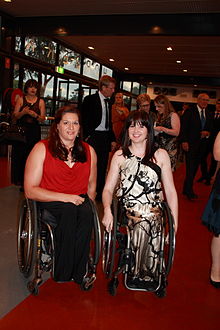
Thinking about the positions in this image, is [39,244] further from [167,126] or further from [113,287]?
[167,126]

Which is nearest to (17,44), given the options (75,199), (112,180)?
Answer: (112,180)

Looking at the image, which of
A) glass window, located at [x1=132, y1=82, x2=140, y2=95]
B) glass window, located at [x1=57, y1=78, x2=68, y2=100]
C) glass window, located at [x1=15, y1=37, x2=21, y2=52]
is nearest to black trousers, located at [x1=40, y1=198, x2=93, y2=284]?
glass window, located at [x1=15, y1=37, x2=21, y2=52]

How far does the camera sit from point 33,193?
2057mm

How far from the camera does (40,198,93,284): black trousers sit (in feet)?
6.46

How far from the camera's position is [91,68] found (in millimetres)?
12016

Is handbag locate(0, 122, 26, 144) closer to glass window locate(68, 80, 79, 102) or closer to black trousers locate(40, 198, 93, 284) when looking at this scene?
black trousers locate(40, 198, 93, 284)

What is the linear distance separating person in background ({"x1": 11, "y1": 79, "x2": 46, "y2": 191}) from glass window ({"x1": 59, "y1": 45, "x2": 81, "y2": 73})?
5.84 meters

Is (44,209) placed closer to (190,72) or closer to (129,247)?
(129,247)

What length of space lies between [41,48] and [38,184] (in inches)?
293

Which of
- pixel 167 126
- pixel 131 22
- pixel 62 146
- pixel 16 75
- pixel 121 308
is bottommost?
pixel 121 308

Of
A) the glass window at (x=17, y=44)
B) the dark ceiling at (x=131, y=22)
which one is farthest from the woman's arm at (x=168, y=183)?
the glass window at (x=17, y=44)

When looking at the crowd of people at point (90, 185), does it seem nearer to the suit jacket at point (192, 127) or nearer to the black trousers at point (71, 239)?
the black trousers at point (71, 239)

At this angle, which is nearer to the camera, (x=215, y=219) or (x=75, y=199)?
(x=75, y=199)

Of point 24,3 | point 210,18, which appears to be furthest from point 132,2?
point 24,3
